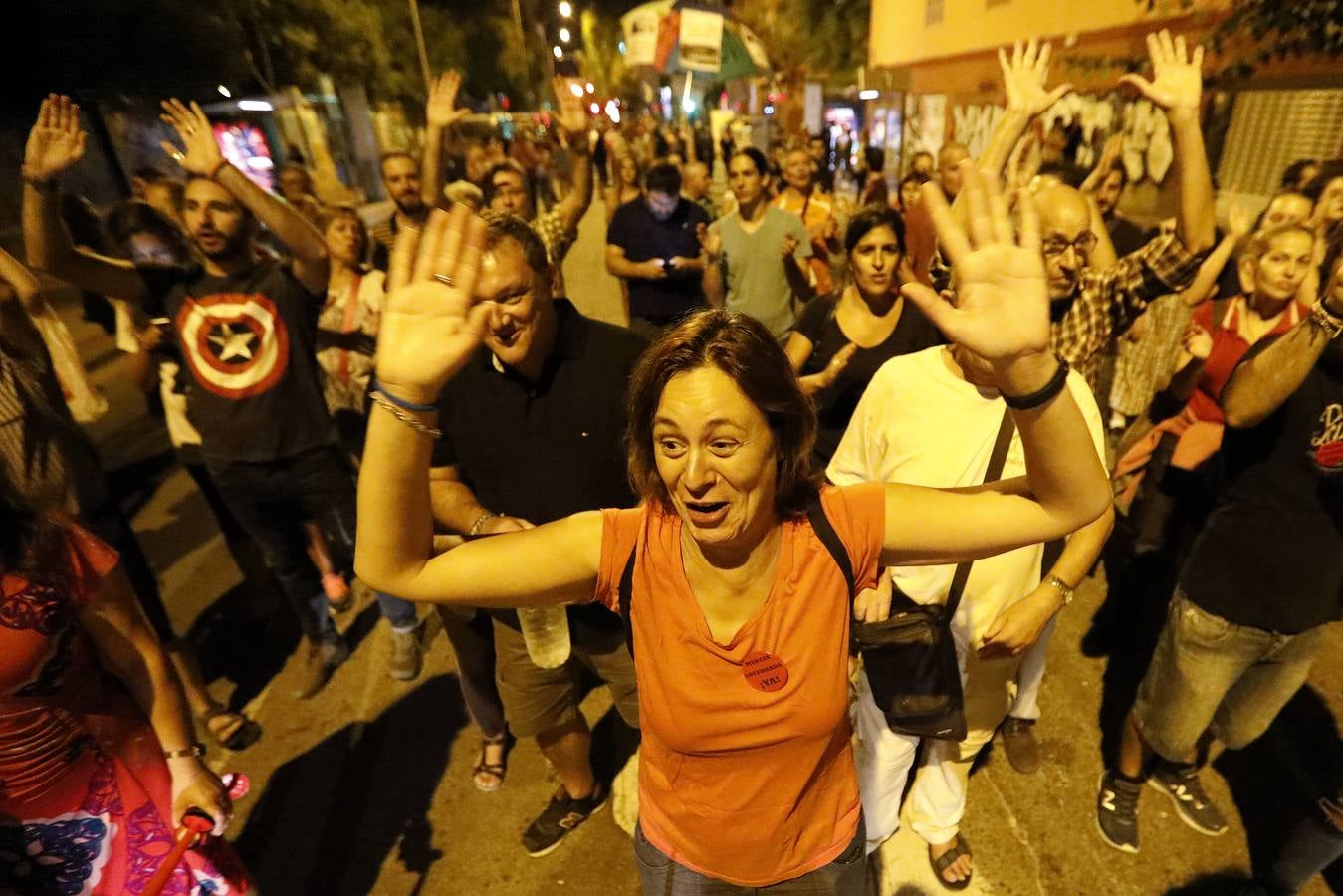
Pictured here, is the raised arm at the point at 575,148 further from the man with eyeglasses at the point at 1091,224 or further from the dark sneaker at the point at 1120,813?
the dark sneaker at the point at 1120,813

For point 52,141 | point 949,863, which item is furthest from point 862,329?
point 52,141

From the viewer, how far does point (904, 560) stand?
5.23ft

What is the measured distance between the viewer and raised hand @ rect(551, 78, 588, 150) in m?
4.42

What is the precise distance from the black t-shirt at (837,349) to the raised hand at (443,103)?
7.75 feet

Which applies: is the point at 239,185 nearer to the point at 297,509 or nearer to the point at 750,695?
the point at 297,509

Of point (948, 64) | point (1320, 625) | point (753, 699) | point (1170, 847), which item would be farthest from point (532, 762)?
point (948, 64)

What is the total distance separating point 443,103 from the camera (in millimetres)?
3916

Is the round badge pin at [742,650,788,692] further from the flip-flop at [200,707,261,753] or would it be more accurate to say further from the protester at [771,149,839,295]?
the protester at [771,149,839,295]

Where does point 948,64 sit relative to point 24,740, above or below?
above

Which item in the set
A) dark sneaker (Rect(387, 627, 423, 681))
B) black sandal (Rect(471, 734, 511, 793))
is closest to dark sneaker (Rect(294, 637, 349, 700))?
dark sneaker (Rect(387, 627, 423, 681))

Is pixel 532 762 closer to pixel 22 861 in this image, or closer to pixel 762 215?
pixel 22 861

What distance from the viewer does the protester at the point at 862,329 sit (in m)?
2.96

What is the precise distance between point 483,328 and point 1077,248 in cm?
220

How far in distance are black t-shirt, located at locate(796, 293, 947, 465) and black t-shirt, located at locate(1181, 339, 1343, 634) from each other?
3.75 ft
